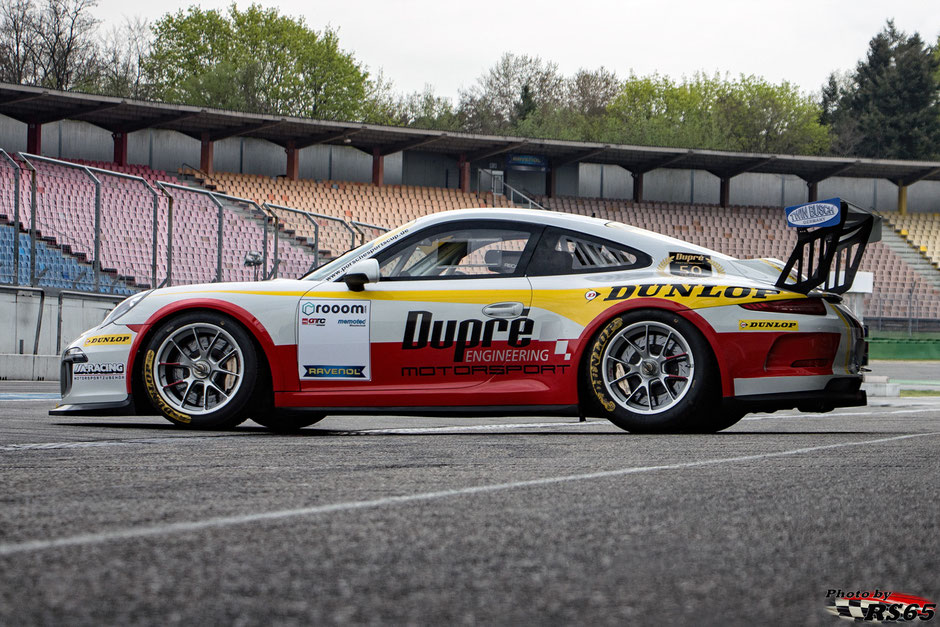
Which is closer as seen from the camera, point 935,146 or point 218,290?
point 218,290

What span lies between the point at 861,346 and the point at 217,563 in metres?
5.50

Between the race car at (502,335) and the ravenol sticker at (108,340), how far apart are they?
17 mm

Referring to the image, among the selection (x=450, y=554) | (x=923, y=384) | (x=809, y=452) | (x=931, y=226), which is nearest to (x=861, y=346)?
(x=809, y=452)

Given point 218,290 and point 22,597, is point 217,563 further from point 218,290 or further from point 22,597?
point 218,290

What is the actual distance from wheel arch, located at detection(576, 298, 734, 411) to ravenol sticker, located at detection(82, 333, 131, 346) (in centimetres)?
274

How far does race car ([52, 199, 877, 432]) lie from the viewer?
21.6 ft

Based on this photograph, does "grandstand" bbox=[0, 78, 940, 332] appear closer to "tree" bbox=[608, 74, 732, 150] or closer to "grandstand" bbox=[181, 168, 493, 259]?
"grandstand" bbox=[181, 168, 493, 259]

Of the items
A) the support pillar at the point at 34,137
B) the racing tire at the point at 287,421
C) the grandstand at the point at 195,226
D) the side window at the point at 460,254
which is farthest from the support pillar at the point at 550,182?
the side window at the point at 460,254

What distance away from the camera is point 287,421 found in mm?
7488

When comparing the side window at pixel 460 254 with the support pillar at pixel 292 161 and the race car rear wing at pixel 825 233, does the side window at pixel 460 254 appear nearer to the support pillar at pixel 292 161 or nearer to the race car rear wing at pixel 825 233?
the race car rear wing at pixel 825 233

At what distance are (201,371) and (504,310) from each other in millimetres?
1841

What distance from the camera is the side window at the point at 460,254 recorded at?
6.95 m

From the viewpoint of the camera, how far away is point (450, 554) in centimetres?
258

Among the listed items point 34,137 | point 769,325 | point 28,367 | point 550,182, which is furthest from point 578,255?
point 550,182
